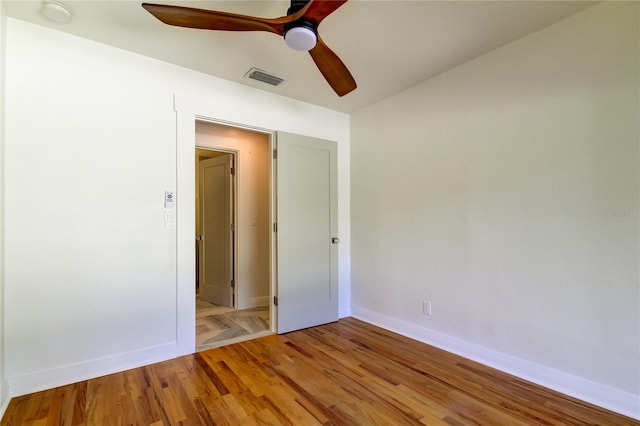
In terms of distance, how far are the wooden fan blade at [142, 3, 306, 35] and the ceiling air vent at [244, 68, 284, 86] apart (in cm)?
106

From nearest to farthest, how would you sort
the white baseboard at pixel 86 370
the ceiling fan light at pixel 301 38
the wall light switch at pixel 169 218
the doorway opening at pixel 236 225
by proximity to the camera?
1. the ceiling fan light at pixel 301 38
2. the white baseboard at pixel 86 370
3. the wall light switch at pixel 169 218
4. the doorway opening at pixel 236 225

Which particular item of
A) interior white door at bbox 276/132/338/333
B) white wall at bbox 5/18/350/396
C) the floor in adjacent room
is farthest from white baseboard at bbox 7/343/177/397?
interior white door at bbox 276/132/338/333

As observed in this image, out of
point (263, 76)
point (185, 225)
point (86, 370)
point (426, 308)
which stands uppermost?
point (263, 76)

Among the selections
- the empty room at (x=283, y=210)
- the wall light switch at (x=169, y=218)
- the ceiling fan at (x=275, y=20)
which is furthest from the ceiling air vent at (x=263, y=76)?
the wall light switch at (x=169, y=218)

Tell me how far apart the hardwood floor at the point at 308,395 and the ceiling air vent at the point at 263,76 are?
249cm

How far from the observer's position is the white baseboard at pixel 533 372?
1885 mm

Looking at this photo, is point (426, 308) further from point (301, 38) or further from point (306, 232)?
point (301, 38)

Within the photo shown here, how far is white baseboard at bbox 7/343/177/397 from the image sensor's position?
207 cm

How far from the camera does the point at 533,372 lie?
7.38ft

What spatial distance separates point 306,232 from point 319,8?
2.28 metres

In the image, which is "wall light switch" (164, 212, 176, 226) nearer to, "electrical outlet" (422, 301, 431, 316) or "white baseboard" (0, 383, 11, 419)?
"white baseboard" (0, 383, 11, 419)

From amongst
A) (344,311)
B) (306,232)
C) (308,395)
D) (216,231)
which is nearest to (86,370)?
(308,395)

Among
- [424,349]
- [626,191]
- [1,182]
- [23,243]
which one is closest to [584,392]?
[424,349]

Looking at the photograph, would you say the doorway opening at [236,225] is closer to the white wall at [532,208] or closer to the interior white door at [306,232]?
the interior white door at [306,232]
